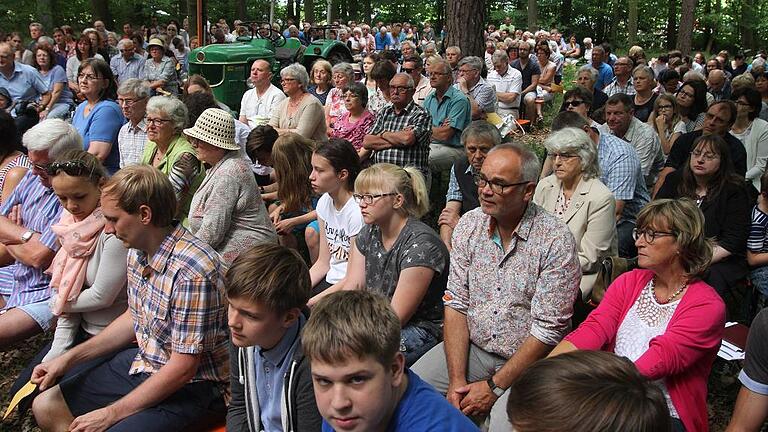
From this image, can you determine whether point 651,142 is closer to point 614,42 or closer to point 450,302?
point 450,302

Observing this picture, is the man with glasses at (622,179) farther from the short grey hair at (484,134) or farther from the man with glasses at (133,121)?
the man with glasses at (133,121)

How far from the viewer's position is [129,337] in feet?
10.2

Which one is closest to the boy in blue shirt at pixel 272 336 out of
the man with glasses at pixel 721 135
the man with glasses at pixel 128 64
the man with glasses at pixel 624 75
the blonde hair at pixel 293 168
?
the blonde hair at pixel 293 168

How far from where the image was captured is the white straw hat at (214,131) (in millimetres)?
4277

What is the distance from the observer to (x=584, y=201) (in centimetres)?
393

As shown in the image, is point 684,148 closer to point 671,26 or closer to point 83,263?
point 83,263


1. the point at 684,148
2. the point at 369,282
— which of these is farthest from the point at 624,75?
the point at 369,282

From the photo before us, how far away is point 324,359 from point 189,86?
606 centimetres

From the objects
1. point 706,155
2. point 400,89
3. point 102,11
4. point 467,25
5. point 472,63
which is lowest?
point 706,155

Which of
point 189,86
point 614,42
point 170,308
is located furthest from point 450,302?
point 614,42

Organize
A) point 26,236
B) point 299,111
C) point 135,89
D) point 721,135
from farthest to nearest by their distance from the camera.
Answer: point 299,111 → point 135,89 → point 721,135 → point 26,236

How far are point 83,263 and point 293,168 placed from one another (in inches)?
72.0

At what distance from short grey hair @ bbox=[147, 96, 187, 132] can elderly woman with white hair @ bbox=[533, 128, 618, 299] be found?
8.44 ft

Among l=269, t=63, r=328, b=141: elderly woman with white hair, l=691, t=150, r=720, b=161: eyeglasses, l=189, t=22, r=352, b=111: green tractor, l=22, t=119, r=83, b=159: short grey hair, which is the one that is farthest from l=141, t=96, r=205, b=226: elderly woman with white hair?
l=189, t=22, r=352, b=111: green tractor
